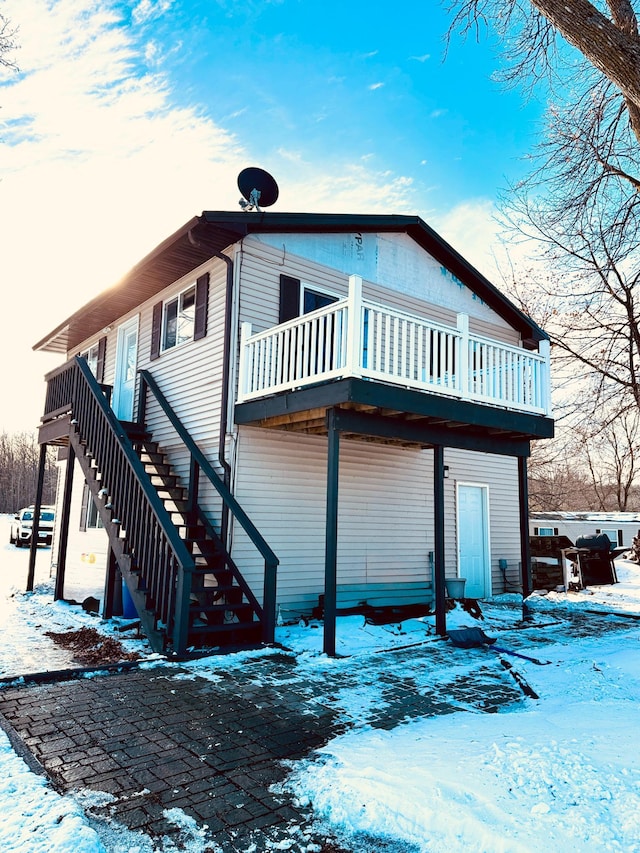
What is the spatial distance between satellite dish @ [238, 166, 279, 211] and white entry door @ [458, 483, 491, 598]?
21.3ft

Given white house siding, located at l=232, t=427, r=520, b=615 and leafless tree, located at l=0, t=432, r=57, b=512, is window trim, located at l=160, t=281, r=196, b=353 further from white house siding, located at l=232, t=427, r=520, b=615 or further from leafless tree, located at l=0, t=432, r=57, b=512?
leafless tree, located at l=0, t=432, r=57, b=512

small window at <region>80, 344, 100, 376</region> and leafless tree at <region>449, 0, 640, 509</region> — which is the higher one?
leafless tree at <region>449, 0, 640, 509</region>

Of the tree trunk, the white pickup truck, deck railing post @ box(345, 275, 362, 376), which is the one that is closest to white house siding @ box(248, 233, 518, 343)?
deck railing post @ box(345, 275, 362, 376)

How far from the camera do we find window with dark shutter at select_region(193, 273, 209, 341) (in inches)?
373

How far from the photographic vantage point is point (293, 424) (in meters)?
8.59

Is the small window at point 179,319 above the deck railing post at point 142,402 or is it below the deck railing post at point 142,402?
above

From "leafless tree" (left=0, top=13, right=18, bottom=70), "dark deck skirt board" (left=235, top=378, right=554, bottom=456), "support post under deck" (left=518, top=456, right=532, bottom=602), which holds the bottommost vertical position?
"support post under deck" (left=518, top=456, right=532, bottom=602)

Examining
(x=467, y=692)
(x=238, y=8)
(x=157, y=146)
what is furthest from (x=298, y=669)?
(x=238, y=8)

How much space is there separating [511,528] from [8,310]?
11.3 meters

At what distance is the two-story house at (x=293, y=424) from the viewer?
7164 millimetres

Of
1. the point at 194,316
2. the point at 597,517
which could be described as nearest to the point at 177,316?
the point at 194,316

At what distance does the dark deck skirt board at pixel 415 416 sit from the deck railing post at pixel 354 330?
0.53 feet

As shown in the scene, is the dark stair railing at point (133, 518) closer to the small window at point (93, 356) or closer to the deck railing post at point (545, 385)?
the small window at point (93, 356)

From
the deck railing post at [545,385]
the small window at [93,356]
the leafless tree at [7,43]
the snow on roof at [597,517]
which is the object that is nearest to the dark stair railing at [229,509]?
the small window at [93,356]
